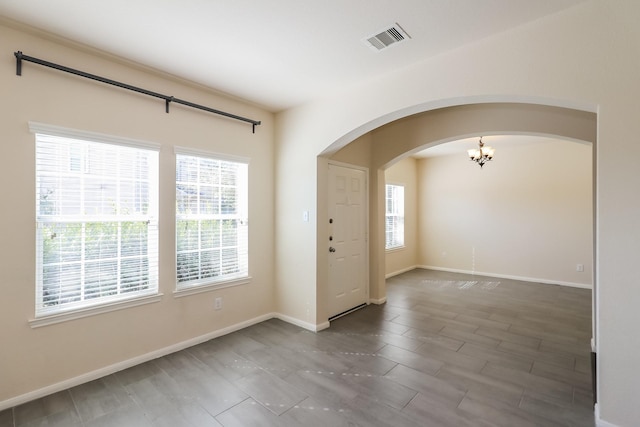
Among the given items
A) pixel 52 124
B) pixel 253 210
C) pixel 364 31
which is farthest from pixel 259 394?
pixel 364 31

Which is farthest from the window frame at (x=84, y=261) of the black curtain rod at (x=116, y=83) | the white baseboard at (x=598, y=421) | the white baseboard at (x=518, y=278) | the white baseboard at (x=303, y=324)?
the white baseboard at (x=518, y=278)

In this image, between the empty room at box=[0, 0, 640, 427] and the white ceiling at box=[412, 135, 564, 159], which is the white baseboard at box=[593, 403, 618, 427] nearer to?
the empty room at box=[0, 0, 640, 427]

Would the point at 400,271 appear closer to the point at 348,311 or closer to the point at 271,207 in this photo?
the point at 348,311

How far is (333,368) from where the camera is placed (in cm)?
283

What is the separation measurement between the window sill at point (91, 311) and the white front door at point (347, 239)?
2.13 metres

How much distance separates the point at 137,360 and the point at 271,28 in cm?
323

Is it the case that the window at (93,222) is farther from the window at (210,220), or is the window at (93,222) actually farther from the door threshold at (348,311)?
the door threshold at (348,311)

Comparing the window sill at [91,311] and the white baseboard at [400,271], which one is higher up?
the window sill at [91,311]

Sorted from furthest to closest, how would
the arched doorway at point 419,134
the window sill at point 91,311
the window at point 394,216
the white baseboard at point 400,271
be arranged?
the window at point 394,216, the white baseboard at point 400,271, the arched doorway at point 419,134, the window sill at point 91,311

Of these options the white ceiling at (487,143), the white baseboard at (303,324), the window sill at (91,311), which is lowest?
the white baseboard at (303,324)

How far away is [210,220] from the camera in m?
3.54

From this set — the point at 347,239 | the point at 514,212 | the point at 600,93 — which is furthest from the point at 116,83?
the point at 514,212

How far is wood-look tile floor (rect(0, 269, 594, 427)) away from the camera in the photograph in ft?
7.11

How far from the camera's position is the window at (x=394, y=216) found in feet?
22.9
